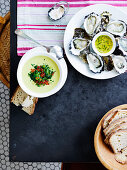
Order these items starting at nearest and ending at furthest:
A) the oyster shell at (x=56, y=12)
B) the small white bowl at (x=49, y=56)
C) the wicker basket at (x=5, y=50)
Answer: the small white bowl at (x=49, y=56), the oyster shell at (x=56, y=12), the wicker basket at (x=5, y=50)

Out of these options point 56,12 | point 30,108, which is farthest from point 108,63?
point 30,108

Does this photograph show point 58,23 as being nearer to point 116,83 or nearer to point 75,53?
point 75,53

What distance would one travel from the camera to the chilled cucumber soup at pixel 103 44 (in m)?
1.48

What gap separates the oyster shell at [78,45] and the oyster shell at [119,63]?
0.18 m

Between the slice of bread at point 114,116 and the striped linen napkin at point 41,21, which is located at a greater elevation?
the striped linen napkin at point 41,21

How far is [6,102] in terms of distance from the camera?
2414 millimetres

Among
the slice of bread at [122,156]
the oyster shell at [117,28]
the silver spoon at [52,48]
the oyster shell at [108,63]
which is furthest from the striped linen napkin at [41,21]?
the slice of bread at [122,156]

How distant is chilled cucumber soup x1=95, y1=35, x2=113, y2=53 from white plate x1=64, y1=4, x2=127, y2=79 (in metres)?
0.12

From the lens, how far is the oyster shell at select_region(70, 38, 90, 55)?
1.47 m

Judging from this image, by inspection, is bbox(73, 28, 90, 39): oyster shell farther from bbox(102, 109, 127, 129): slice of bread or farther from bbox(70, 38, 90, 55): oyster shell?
bbox(102, 109, 127, 129): slice of bread

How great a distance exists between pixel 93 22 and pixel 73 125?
61cm

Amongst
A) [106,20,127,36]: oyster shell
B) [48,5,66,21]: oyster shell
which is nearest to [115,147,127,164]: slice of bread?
[106,20,127,36]: oyster shell

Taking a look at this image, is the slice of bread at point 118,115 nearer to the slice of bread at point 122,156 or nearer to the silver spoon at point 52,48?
the slice of bread at point 122,156

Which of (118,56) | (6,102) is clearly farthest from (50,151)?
(6,102)
